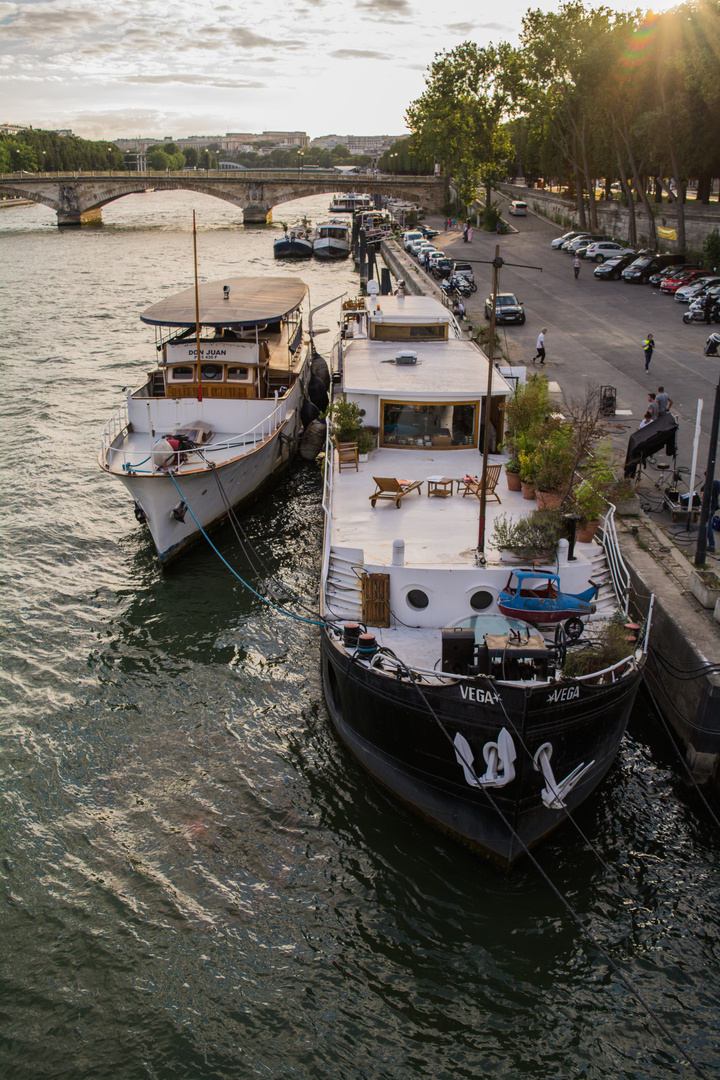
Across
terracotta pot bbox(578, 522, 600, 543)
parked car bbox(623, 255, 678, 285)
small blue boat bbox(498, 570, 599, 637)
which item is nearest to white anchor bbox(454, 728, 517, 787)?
small blue boat bbox(498, 570, 599, 637)

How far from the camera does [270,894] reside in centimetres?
1081

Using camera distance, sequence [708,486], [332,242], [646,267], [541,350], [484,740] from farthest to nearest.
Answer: [332,242], [646,267], [541,350], [708,486], [484,740]

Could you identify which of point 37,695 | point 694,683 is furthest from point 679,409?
point 37,695

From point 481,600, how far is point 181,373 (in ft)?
44.6

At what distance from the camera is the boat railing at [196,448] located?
64.2 feet

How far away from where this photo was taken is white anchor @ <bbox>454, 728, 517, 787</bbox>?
1024cm

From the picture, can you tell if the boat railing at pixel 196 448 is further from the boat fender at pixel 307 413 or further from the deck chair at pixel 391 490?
the deck chair at pixel 391 490

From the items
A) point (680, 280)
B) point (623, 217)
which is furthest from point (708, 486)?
point (623, 217)

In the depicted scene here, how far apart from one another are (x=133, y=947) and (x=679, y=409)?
2068 centimetres

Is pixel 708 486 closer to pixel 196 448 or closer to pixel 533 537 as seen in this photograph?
pixel 533 537

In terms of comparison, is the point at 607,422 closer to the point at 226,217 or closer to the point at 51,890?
the point at 51,890

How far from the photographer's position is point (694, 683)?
41.0ft

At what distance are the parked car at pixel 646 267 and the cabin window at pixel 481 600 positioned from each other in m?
42.7

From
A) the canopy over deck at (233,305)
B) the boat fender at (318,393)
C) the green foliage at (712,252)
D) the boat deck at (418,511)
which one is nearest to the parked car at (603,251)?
the green foliage at (712,252)
